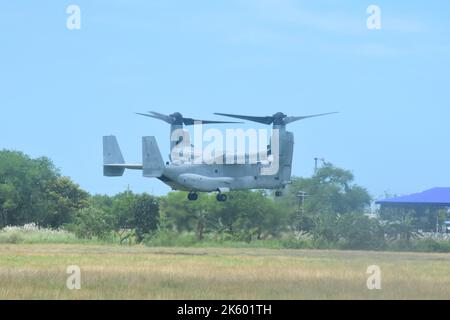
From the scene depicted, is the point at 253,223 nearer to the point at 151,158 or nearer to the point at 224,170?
the point at 224,170

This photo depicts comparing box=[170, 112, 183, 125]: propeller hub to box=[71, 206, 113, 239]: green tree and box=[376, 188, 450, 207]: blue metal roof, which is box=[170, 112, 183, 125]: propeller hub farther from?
box=[376, 188, 450, 207]: blue metal roof

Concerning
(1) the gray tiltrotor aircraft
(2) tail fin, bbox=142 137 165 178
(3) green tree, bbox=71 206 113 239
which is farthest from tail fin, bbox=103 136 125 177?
(3) green tree, bbox=71 206 113 239

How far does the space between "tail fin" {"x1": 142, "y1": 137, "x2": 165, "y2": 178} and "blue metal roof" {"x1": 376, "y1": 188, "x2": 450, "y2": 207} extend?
81744 mm

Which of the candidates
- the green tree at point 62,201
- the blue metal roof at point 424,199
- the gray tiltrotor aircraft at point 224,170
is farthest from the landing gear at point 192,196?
the blue metal roof at point 424,199

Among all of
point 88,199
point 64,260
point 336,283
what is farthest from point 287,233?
point 88,199

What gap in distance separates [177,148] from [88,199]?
60.7 meters

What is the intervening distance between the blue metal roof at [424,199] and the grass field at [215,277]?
9167cm

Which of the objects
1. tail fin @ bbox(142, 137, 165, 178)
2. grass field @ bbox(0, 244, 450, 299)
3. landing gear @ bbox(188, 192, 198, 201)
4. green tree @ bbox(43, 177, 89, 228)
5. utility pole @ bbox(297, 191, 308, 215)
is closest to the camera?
grass field @ bbox(0, 244, 450, 299)

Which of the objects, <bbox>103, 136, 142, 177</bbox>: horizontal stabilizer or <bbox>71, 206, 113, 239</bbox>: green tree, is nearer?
<bbox>103, 136, 142, 177</bbox>: horizontal stabilizer

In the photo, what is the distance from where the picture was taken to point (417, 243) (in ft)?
268

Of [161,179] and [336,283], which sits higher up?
[161,179]

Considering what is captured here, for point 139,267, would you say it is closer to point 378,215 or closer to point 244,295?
point 244,295

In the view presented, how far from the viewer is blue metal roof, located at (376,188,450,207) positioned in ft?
498
